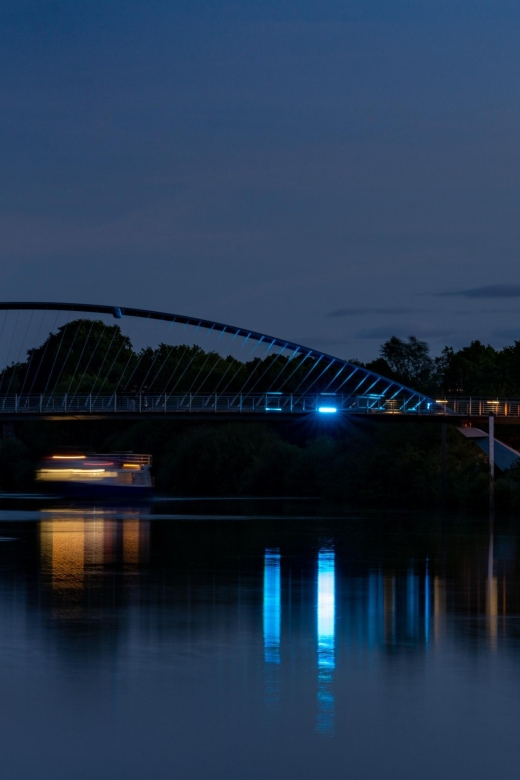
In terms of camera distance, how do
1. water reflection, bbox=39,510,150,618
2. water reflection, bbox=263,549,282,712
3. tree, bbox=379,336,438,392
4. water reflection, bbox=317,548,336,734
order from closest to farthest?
water reflection, bbox=317,548,336,734, water reflection, bbox=263,549,282,712, water reflection, bbox=39,510,150,618, tree, bbox=379,336,438,392

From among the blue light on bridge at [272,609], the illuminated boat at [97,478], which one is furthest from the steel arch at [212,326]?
the blue light on bridge at [272,609]

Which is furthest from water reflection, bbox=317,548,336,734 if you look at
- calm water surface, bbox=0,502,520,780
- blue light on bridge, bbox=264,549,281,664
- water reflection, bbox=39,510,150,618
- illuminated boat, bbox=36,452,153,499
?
illuminated boat, bbox=36,452,153,499

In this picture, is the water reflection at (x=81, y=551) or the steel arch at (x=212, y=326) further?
the steel arch at (x=212, y=326)

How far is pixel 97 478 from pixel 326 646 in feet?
285

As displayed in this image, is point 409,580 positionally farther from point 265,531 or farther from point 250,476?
point 250,476

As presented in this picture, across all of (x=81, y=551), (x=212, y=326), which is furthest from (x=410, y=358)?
(x=81, y=551)

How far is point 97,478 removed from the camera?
10569 centimetres

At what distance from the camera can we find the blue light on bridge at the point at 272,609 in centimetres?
1952

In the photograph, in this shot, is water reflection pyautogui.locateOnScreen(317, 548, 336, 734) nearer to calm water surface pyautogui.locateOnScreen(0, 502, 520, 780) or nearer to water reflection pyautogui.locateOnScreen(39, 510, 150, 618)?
calm water surface pyautogui.locateOnScreen(0, 502, 520, 780)

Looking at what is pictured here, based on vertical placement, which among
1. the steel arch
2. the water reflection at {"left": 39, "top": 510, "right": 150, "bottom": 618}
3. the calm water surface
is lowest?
the calm water surface

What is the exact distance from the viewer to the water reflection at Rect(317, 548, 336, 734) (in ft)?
49.1

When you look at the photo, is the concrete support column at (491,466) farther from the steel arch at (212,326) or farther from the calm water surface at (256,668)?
the calm water surface at (256,668)

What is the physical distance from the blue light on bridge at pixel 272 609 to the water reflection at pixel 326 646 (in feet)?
2.31

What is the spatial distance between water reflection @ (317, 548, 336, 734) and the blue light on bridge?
0.70m
